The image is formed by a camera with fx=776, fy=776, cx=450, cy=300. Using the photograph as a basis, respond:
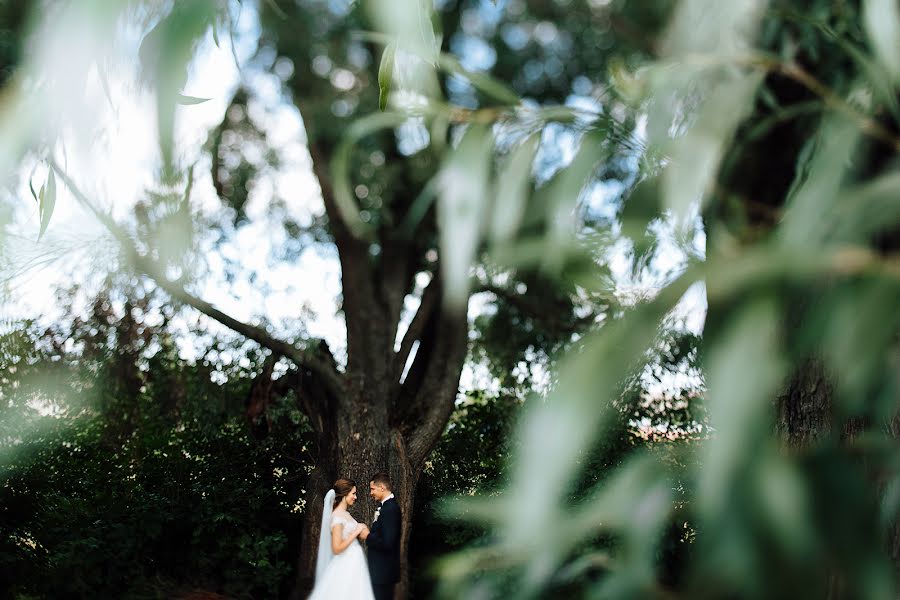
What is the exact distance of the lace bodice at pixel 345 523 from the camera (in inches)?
159

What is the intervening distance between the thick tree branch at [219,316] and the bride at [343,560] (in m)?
0.87

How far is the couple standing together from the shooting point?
12.9 ft

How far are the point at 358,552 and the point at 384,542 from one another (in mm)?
159

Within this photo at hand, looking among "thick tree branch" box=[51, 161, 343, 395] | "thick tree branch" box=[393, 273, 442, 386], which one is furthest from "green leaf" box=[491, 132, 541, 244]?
"thick tree branch" box=[393, 273, 442, 386]

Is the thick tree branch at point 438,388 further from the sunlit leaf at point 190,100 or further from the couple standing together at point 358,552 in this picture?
the sunlit leaf at point 190,100

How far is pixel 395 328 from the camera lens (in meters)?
5.29

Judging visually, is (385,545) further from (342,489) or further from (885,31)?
(885,31)

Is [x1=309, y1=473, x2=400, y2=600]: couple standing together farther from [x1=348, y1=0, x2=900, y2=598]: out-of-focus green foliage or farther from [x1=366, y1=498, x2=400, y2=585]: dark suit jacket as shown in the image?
[x1=348, y1=0, x2=900, y2=598]: out-of-focus green foliage

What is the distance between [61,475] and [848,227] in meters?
5.96

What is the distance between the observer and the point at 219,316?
455 centimetres

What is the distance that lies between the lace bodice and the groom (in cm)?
10

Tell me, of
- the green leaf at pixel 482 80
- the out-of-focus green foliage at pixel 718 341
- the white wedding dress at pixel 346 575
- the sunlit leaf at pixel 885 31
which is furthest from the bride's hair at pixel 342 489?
the sunlit leaf at pixel 885 31

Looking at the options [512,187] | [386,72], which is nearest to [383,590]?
[512,187]

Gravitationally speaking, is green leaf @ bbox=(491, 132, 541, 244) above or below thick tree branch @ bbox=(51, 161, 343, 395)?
below
